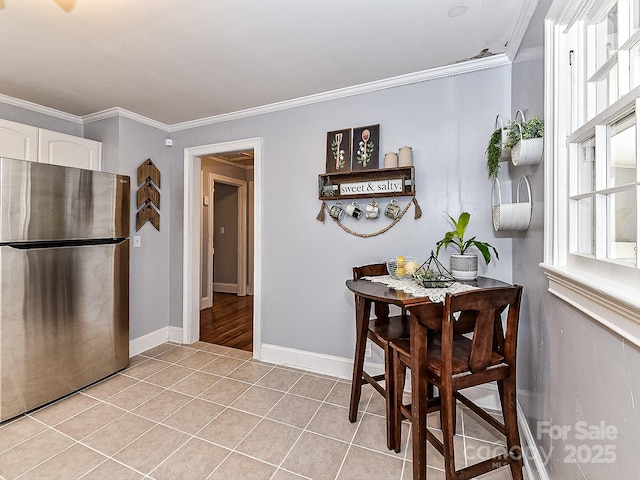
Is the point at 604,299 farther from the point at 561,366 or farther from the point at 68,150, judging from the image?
the point at 68,150

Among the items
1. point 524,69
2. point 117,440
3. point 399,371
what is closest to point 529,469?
point 399,371

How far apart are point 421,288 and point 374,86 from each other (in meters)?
1.70

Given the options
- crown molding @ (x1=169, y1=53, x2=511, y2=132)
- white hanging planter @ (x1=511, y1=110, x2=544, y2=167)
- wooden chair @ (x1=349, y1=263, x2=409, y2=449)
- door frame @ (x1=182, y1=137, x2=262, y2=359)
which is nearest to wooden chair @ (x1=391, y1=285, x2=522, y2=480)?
wooden chair @ (x1=349, y1=263, x2=409, y2=449)

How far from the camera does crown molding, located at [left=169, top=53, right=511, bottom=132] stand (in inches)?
→ 82.7

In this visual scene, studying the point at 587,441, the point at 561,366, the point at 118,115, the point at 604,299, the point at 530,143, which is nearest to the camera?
the point at 604,299

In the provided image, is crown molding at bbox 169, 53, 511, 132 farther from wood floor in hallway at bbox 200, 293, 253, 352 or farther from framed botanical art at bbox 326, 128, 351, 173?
wood floor in hallway at bbox 200, 293, 253, 352

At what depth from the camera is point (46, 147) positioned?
8.60ft

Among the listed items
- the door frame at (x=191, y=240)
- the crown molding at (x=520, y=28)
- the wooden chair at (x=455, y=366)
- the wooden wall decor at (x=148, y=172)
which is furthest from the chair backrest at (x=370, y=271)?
the wooden wall decor at (x=148, y=172)

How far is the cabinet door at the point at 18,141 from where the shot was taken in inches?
93.6

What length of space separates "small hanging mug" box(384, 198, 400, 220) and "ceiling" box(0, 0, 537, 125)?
981 millimetres

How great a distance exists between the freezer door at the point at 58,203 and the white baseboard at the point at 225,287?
3.27 meters

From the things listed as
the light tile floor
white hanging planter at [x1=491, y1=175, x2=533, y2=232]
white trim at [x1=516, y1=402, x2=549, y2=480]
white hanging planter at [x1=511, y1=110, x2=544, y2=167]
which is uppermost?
white hanging planter at [x1=511, y1=110, x2=544, y2=167]

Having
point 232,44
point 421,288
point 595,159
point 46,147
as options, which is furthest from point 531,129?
point 46,147

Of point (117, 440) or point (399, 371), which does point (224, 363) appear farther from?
point (399, 371)
